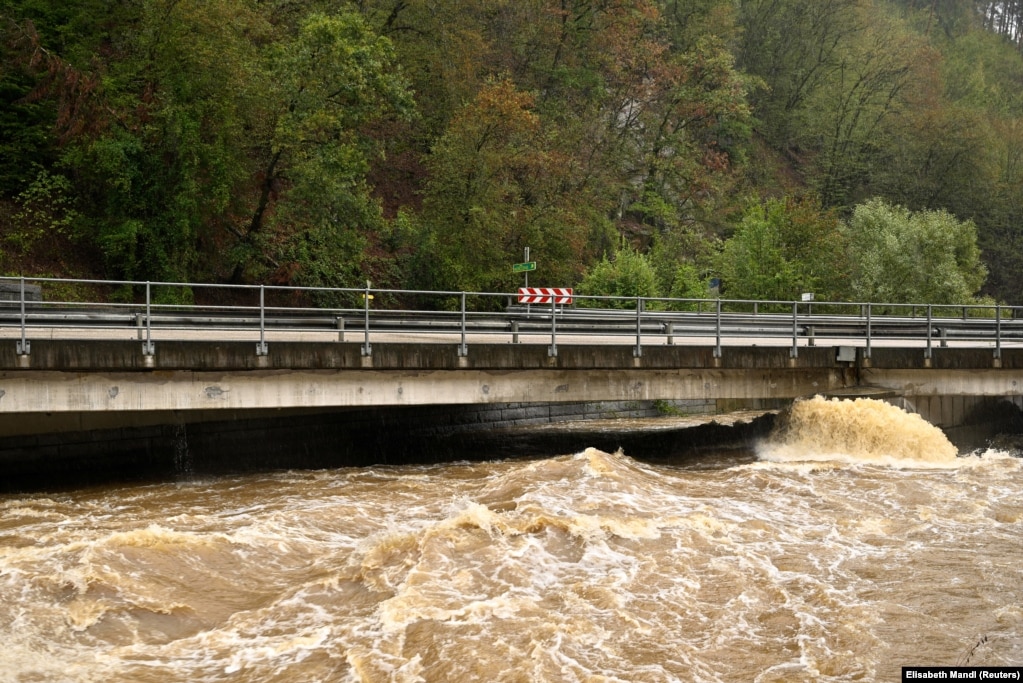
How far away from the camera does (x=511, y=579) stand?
39.5 ft

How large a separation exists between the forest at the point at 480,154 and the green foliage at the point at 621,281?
0.26 feet

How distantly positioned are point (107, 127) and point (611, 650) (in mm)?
21755

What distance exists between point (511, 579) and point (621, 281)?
23938 millimetres

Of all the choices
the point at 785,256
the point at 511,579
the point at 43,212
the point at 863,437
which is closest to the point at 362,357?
the point at 511,579

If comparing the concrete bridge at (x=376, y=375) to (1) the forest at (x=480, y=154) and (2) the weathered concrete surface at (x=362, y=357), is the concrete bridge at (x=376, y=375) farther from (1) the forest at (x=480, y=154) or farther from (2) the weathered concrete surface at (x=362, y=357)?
(1) the forest at (x=480, y=154)

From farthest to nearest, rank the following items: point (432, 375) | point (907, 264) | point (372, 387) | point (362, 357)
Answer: point (907, 264), point (432, 375), point (372, 387), point (362, 357)

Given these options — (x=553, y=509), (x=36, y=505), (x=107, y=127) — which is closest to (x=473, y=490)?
(x=553, y=509)

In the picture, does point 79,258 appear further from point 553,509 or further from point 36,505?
point 553,509

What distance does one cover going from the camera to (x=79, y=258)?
1141 inches

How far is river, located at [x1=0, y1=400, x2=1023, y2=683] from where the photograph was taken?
9852 millimetres

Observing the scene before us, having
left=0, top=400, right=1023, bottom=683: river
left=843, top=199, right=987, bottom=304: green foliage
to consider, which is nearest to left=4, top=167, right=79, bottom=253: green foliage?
left=0, top=400, right=1023, bottom=683: river

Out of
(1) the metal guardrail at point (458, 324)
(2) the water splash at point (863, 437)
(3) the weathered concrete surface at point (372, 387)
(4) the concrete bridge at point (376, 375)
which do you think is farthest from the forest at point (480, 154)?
(2) the water splash at point (863, 437)

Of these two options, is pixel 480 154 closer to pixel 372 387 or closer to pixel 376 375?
pixel 376 375

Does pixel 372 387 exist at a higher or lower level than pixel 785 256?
lower
